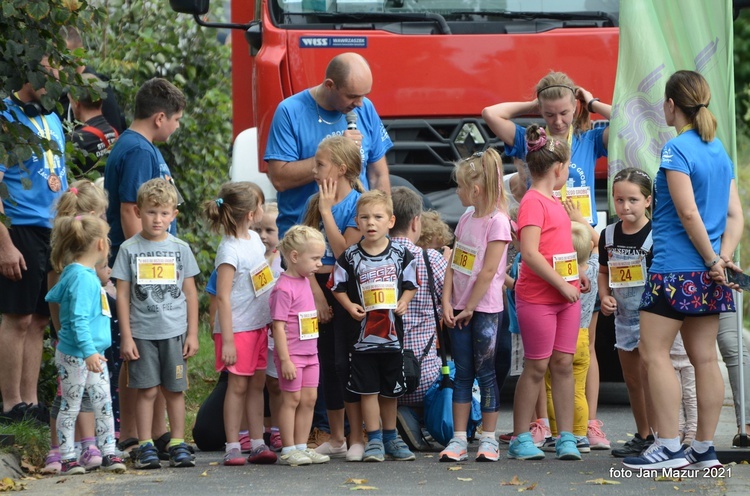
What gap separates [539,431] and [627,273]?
1103 millimetres

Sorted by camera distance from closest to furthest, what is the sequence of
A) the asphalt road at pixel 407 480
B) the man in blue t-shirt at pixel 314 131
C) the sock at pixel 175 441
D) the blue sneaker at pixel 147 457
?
the asphalt road at pixel 407 480
the blue sneaker at pixel 147 457
the sock at pixel 175 441
the man in blue t-shirt at pixel 314 131

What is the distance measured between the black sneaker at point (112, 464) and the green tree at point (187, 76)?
18.7ft

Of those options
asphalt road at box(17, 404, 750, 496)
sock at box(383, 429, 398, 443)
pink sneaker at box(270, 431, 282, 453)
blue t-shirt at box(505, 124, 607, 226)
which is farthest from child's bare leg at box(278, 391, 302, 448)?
blue t-shirt at box(505, 124, 607, 226)

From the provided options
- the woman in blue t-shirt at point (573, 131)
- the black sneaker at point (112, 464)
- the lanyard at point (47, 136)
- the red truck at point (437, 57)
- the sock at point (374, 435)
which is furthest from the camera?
the red truck at point (437, 57)

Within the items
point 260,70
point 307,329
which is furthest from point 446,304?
point 260,70

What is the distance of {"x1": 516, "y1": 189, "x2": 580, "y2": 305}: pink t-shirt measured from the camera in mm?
6926

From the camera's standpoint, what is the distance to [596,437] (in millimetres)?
7613

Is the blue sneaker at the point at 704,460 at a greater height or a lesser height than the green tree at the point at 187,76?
lesser

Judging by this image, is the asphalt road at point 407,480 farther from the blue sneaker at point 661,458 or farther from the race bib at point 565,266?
the race bib at point 565,266

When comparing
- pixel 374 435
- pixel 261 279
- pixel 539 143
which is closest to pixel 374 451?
pixel 374 435

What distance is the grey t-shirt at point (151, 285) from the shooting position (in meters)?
6.84

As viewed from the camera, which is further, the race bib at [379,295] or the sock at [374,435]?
the sock at [374,435]

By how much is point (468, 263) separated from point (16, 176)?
2662 mm

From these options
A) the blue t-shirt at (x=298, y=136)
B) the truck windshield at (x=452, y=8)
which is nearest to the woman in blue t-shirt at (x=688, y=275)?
the blue t-shirt at (x=298, y=136)
